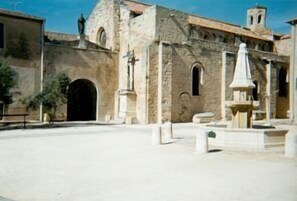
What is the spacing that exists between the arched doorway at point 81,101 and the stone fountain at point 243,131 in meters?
16.8

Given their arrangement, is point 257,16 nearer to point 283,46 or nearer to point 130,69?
point 283,46

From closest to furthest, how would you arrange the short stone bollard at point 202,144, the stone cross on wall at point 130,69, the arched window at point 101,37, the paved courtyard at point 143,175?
the paved courtyard at point 143,175 → the short stone bollard at point 202,144 → the stone cross on wall at point 130,69 → the arched window at point 101,37

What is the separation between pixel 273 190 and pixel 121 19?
25212 millimetres

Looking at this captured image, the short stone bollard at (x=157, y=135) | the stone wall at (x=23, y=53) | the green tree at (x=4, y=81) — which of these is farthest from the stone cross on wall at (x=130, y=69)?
the short stone bollard at (x=157, y=135)

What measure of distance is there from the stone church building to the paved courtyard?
46.6 ft

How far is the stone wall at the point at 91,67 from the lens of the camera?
2414 centimetres

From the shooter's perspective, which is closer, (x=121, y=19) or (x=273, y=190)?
(x=273, y=190)

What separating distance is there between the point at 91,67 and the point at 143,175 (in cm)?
2050

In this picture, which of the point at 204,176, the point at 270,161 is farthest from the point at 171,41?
the point at 204,176

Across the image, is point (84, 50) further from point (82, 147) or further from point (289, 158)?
point (289, 158)

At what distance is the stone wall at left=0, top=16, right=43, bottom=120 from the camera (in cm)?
2214

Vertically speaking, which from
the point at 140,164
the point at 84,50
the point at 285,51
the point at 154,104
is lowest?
the point at 140,164

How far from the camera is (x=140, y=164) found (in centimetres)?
756

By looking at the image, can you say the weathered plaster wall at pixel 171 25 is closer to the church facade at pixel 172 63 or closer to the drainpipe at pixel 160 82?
the church facade at pixel 172 63
